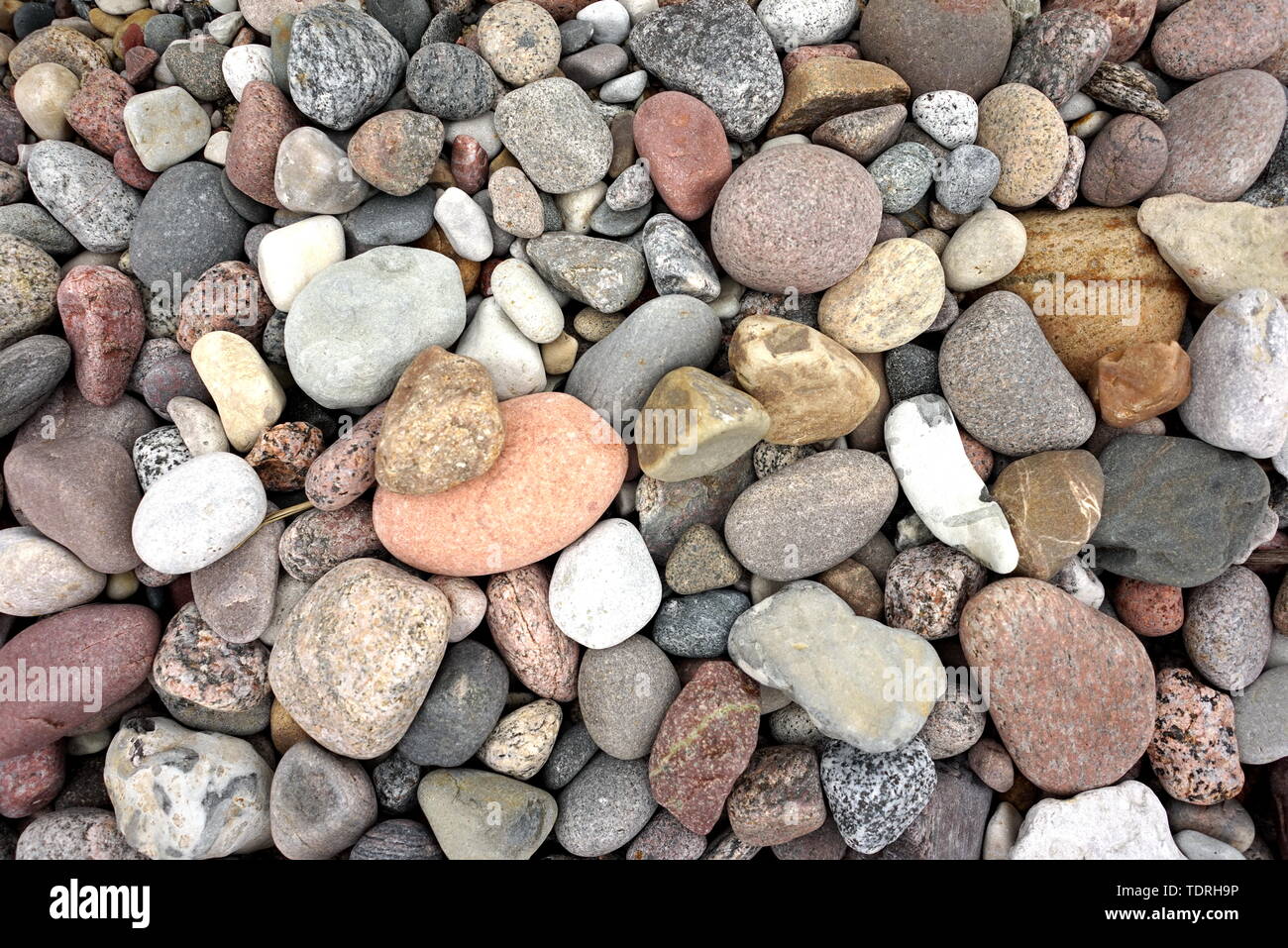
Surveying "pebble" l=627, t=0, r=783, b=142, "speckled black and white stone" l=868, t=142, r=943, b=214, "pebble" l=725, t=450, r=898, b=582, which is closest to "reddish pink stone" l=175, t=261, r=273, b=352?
"pebble" l=627, t=0, r=783, b=142

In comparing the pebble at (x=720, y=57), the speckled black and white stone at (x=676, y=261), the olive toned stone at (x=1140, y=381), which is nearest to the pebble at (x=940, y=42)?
the pebble at (x=720, y=57)

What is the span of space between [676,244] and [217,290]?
1787 millimetres

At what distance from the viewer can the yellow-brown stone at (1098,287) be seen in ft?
9.25

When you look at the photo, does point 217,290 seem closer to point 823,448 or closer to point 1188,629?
point 823,448

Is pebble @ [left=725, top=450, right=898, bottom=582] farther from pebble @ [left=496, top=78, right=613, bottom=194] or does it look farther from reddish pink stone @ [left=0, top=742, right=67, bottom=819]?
reddish pink stone @ [left=0, top=742, right=67, bottom=819]

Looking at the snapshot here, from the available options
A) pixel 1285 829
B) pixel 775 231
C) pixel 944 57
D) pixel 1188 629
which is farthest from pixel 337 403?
pixel 1285 829

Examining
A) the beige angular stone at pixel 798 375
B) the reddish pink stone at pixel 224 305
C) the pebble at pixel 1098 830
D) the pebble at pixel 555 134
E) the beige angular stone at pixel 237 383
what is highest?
the pebble at pixel 555 134

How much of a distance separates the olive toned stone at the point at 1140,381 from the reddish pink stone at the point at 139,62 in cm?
402

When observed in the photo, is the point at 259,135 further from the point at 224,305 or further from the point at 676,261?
the point at 676,261

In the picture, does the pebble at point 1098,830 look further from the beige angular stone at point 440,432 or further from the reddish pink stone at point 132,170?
the reddish pink stone at point 132,170

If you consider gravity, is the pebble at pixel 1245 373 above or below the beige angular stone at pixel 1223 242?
below

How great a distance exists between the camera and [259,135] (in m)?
2.69

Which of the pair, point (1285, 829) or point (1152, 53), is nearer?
point (1285, 829)

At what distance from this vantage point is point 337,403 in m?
2.71
